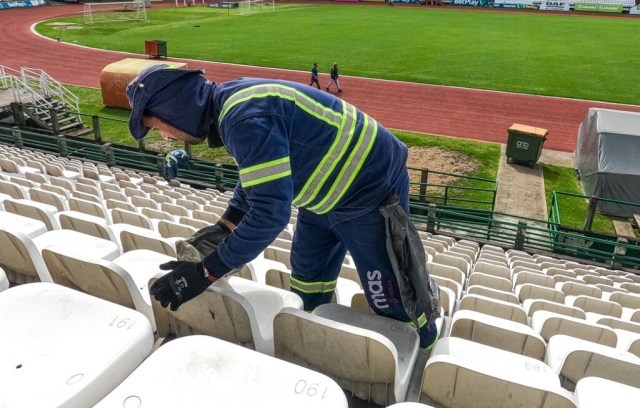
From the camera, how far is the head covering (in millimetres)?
2635

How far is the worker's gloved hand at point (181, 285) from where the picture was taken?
2459 mm

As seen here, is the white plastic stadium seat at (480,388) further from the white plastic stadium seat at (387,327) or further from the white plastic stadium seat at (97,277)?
the white plastic stadium seat at (97,277)

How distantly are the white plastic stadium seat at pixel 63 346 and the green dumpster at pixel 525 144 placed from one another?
15.9 m

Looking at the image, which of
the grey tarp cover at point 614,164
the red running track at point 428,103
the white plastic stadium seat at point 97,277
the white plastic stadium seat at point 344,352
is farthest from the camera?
the red running track at point 428,103

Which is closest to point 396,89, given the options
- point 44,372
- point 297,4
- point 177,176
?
point 177,176

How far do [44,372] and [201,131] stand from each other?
1444mm

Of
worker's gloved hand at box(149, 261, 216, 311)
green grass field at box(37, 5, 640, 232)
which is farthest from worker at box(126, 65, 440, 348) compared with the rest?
green grass field at box(37, 5, 640, 232)

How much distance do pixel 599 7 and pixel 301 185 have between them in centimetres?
6640

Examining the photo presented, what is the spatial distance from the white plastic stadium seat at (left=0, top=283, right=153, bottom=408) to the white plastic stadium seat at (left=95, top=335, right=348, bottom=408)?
13cm

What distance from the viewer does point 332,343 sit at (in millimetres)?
2256

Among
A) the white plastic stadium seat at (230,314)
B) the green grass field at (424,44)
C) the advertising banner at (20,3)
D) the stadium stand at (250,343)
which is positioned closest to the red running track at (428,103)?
the green grass field at (424,44)

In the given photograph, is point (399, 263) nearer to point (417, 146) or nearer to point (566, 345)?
point (566, 345)

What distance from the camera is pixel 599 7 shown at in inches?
2237

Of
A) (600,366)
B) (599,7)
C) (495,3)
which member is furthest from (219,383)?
(495,3)
